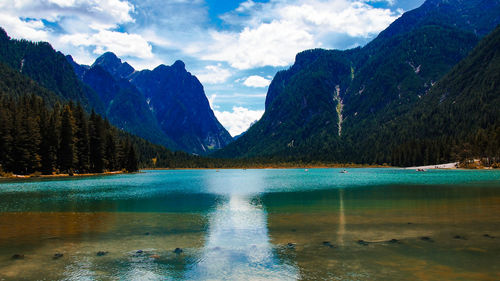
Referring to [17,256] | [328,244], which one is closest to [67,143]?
[17,256]

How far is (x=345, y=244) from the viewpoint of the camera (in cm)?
2481

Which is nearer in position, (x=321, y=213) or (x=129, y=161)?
(x=321, y=213)

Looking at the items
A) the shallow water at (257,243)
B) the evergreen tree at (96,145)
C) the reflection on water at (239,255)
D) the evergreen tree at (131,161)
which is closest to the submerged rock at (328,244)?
the shallow water at (257,243)

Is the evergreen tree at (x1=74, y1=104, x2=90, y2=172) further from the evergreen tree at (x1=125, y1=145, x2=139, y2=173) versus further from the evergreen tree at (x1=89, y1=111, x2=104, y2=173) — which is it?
the evergreen tree at (x1=125, y1=145, x2=139, y2=173)

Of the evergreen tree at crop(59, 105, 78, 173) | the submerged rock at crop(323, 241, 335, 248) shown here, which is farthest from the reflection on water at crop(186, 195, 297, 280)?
the evergreen tree at crop(59, 105, 78, 173)

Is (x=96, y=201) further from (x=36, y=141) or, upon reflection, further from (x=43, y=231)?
(x=36, y=141)

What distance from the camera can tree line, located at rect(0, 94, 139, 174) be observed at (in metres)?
110

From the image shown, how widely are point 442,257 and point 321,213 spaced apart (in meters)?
20.1

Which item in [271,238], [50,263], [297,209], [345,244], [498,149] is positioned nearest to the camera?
[50,263]

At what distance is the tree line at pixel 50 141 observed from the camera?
11025 centimetres

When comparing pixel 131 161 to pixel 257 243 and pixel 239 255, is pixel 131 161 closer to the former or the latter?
pixel 257 243

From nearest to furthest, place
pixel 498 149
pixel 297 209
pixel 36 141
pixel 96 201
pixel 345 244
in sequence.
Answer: pixel 345 244 → pixel 297 209 → pixel 96 201 → pixel 36 141 → pixel 498 149

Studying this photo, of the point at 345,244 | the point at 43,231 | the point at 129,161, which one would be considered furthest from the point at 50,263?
the point at 129,161

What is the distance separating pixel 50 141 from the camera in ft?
392
